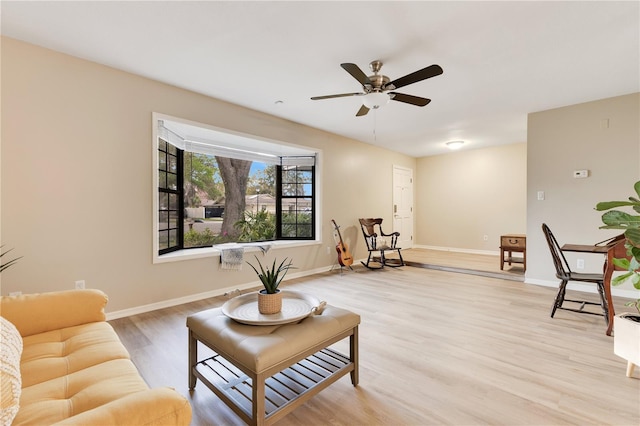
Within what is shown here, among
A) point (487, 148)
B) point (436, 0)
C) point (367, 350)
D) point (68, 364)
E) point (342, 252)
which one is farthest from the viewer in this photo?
point (487, 148)

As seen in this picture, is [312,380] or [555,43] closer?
[312,380]

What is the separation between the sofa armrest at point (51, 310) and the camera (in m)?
1.54

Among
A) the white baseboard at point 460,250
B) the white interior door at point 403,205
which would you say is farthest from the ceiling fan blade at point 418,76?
the white baseboard at point 460,250

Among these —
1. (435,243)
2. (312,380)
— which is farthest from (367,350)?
(435,243)

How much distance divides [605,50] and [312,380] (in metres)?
3.68

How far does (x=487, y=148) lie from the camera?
666 centimetres

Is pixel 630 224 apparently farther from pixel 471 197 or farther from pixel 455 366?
pixel 471 197

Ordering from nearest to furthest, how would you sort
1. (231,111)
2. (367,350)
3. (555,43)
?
(367,350)
(555,43)
(231,111)

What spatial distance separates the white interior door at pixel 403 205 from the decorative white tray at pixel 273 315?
5342 millimetres

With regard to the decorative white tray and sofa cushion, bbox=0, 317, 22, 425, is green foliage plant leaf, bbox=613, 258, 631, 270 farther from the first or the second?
sofa cushion, bbox=0, 317, 22, 425

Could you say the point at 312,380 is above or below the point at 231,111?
below

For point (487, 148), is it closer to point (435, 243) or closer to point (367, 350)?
point (435, 243)

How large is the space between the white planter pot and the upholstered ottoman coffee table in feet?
5.57

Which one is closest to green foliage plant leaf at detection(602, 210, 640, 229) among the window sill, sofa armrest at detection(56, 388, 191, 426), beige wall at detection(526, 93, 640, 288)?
sofa armrest at detection(56, 388, 191, 426)
